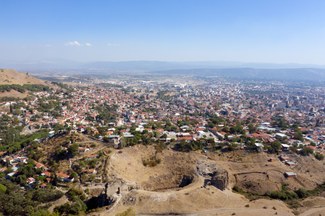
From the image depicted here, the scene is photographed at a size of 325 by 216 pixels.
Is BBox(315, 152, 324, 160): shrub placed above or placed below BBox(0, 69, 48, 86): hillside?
below

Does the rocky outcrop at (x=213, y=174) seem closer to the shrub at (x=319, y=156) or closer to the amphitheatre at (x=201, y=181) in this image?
the amphitheatre at (x=201, y=181)

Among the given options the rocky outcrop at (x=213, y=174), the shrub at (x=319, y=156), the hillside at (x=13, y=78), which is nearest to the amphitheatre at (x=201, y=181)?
the rocky outcrop at (x=213, y=174)

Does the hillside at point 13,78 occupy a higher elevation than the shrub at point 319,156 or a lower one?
higher

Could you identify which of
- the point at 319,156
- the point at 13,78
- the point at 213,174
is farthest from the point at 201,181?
the point at 13,78

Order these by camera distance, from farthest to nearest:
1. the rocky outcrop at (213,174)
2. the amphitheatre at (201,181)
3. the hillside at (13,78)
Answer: the hillside at (13,78), the rocky outcrop at (213,174), the amphitheatre at (201,181)

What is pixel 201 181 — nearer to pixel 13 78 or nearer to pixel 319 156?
pixel 319 156

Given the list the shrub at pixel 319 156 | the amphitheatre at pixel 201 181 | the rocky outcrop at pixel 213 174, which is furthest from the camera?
the shrub at pixel 319 156

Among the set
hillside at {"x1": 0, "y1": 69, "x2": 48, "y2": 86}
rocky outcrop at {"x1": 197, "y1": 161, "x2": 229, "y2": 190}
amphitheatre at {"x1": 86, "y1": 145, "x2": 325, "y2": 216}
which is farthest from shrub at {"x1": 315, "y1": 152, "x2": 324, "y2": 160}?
hillside at {"x1": 0, "y1": 69, "x2": 48, "y2": 86}

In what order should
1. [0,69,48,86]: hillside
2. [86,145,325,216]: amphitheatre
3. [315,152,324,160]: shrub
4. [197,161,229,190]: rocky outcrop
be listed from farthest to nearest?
[0,69,48,86]: hillside, [315,152,324,160]: shrub, [197,161,229,190]: rocky outcrop, [86,145,325,216]: amphitheatre

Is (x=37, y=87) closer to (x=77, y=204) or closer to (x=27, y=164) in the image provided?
(x=27, y=164)

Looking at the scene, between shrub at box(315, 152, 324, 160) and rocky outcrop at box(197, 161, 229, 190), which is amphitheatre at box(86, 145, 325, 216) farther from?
shrub at box(315, 152, 324, 160)
